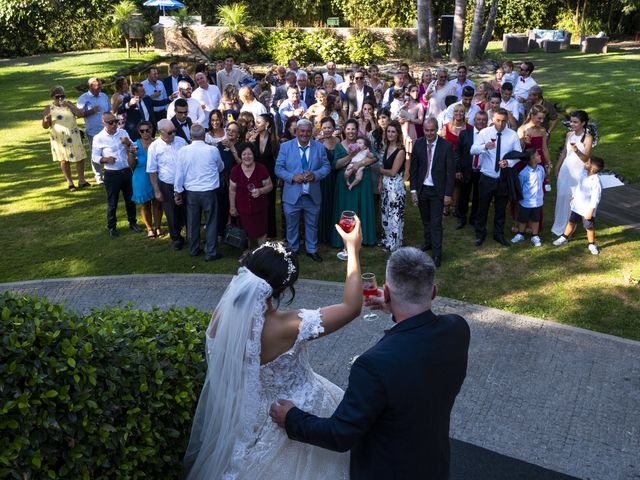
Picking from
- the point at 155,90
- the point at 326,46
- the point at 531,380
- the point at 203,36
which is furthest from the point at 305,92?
the point at 203,36

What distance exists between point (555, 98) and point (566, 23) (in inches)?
648

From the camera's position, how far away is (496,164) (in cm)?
929

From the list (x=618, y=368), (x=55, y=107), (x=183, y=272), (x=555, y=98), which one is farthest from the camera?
(x=555, y=98)

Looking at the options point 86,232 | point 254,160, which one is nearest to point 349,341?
point 254,160

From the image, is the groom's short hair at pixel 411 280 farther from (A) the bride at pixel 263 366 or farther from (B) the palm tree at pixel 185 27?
(B) the palm tree at pixel 185 27

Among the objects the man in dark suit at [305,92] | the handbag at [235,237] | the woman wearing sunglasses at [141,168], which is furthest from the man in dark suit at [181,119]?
the man in dark suit at [305,92]

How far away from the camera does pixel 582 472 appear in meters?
4.96

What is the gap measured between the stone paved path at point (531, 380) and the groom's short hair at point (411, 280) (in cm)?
233

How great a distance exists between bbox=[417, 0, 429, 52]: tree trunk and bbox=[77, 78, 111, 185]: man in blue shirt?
1308cm

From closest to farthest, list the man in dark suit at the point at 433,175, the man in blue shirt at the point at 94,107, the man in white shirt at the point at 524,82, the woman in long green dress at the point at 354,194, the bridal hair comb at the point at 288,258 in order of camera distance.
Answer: the bridal hair comb at the point at 288,258 < the man in dark suit at the point at 433,175 < the woman in long green dress at the point at 354,194 < the man in blue shirt at the point at 94,107 < the man in white shirt at the point at 524,82

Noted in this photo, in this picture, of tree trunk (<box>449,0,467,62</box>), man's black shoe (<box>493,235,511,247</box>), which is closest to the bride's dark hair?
man's black shoe (<box>493,235,511,247</box>)

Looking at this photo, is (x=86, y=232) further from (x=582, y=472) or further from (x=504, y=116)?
(x=582, y=472)

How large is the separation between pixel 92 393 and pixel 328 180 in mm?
6628

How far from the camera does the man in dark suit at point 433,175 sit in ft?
28.5
